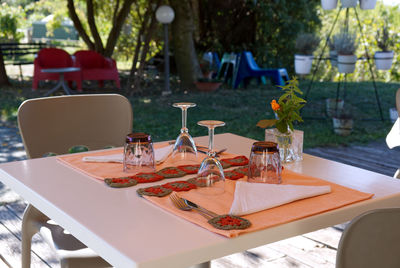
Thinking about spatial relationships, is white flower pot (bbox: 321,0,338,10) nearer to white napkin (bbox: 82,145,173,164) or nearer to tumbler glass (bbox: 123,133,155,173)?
white napkin (bbox: 82,145,173,164)

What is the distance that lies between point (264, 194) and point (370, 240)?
1.33 feet

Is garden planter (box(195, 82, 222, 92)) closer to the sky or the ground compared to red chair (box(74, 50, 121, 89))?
closer to the ground

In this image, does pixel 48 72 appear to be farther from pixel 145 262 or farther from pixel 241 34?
pixel 145 262

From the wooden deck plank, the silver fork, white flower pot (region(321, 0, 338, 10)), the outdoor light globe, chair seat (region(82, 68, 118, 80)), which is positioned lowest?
the wooden deck plank

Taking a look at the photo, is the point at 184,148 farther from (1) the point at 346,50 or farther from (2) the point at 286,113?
(1) the point at 346,50

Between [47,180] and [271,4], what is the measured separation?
34.5ft

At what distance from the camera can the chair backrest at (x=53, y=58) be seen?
31.9 ft

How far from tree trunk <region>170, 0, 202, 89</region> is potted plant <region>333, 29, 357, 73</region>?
4062 millimetres

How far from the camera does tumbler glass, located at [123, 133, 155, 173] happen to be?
1.68 meters

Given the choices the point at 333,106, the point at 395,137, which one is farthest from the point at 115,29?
the point at 395,137

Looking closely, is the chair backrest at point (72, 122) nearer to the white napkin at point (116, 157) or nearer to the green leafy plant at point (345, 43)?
the white napkin at point (116, 157)

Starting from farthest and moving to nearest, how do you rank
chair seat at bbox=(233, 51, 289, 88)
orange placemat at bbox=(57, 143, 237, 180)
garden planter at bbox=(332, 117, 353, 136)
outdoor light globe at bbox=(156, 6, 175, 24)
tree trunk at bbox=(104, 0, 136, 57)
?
1. tree trunk at bbox=(104, 0, 136, 57)
2. chair seat at bbox=(233, 51, 289, 88)
3. outdoor light globe at bbox=(156, 6, 175, 24)
4. garden planter at bbox=(332, 117, 353, 136)
5. orange placemat at bbox=(57, 143, 237, 180)

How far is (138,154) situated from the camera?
5.60 feet

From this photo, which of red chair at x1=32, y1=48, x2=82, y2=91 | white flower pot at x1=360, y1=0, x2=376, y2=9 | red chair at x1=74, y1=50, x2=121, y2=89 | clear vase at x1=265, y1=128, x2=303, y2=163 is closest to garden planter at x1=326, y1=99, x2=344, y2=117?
white flower pot at x1=360, y1=0, x2=376, y2=9
